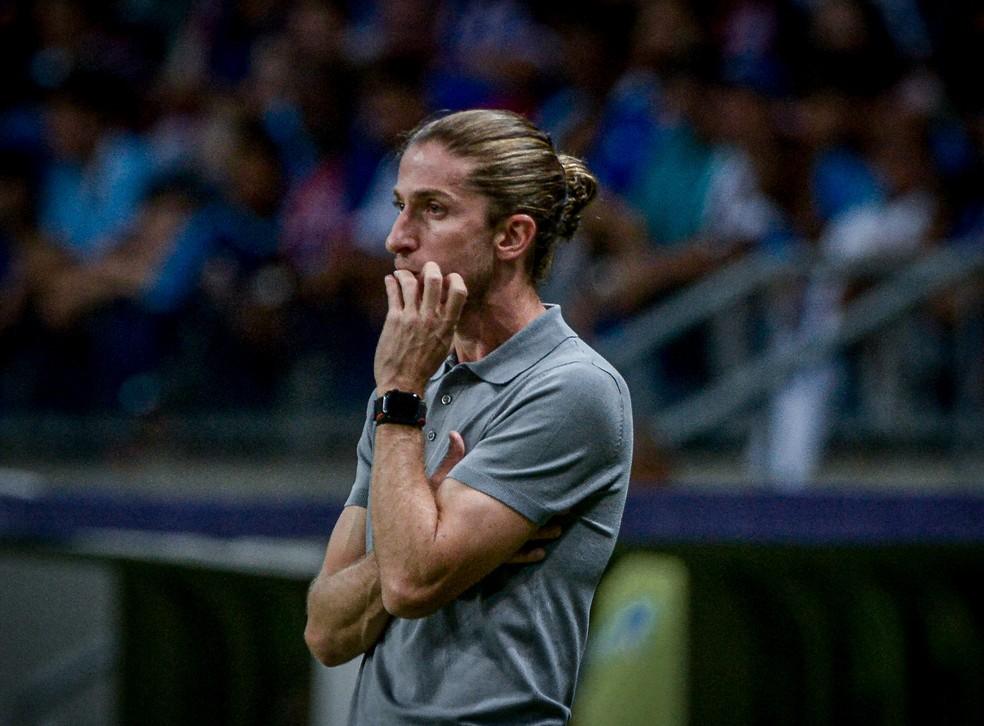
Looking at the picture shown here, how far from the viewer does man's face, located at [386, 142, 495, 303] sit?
229cm

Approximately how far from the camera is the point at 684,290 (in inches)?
213

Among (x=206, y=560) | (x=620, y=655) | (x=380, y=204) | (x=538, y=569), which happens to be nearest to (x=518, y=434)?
(x=538, y=569)

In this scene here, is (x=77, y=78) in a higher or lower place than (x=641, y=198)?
higher

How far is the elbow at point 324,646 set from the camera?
233cm

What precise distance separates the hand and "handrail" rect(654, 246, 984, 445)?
9.87 ft

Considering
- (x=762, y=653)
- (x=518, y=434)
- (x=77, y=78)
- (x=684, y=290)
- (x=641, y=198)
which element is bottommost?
(x=762, y=653)

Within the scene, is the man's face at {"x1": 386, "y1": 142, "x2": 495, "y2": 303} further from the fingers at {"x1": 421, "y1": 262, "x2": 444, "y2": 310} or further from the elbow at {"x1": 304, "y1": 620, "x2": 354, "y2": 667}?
the elbow at {"x1": 304, "y1": 620, "x2": 354, "y2": 667}

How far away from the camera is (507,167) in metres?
2.30

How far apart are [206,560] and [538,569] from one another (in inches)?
97.9

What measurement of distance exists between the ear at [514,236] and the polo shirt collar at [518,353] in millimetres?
120

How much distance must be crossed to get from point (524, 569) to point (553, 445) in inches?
7.4

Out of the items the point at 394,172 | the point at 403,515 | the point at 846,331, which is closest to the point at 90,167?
the point at 394,172

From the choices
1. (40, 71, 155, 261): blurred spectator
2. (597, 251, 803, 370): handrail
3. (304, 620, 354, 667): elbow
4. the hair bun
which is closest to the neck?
the hair bun

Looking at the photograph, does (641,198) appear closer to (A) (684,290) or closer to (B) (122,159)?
(A) (684,290)
